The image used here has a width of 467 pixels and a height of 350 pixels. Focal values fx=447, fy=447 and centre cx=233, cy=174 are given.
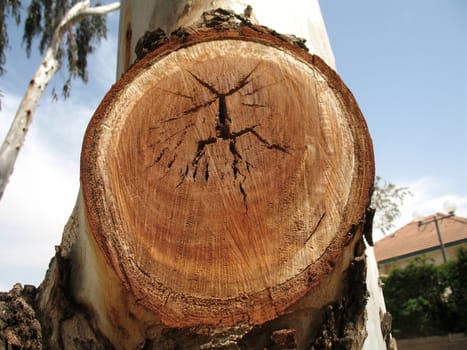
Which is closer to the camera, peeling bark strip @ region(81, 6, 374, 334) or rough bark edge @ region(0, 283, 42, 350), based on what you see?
peeling bark strip @ region(81, 6, 374, 334)

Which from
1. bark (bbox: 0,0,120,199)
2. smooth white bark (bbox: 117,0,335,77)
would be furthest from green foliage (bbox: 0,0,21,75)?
smooth white bark (bbox: 117,0,335,77)

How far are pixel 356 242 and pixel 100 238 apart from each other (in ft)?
2.05

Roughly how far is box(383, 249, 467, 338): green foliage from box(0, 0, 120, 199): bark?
27.7 ft

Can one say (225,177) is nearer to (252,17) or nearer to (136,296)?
(136,296)

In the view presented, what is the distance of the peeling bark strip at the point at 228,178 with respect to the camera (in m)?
1.04

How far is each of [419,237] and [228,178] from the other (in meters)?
18.9

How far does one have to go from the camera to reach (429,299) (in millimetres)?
9812

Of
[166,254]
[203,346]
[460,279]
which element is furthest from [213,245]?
[460,279]

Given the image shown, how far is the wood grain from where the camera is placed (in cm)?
104

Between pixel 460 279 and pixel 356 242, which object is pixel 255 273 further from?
pixel 460 279

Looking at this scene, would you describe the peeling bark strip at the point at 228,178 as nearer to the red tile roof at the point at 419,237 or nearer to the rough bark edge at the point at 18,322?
the rough bark edge at the point at 18,322

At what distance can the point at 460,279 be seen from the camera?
9.30 m

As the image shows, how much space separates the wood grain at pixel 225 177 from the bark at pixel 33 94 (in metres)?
6.41

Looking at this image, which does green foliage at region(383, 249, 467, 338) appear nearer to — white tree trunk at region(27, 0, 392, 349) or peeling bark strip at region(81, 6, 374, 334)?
white tree trunk at region(27, 0, 392, 349)
